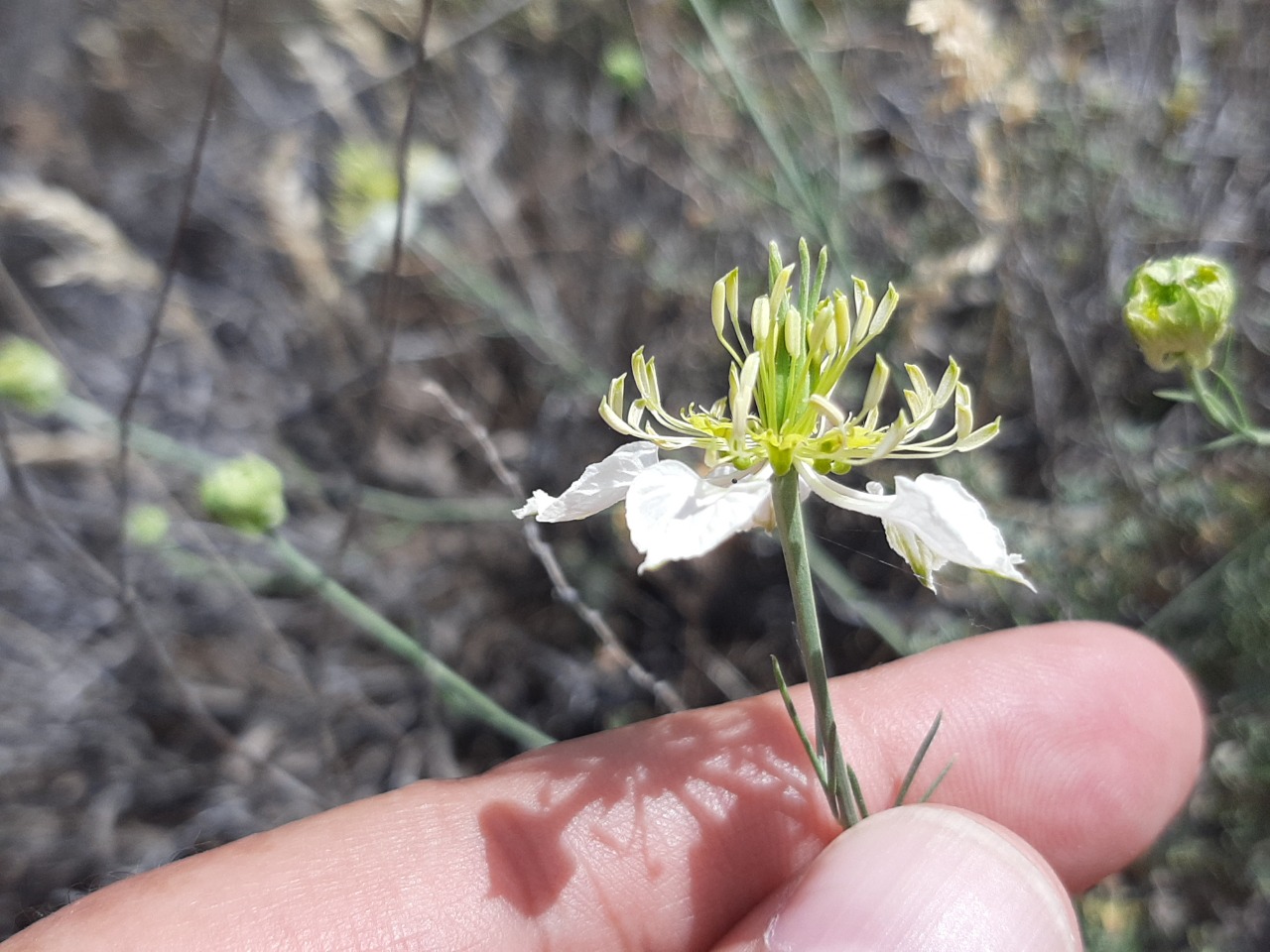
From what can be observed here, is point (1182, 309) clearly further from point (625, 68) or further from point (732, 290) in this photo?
point (625, 68)

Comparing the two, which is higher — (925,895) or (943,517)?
(943,517)

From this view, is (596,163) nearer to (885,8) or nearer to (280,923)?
(885,8)

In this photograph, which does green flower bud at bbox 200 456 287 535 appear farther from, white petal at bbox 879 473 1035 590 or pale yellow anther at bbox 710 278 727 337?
white petal at bbox 879 473 1035 590

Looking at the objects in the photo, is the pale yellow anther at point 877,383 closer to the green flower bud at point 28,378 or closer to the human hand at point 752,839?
the human hand at point 752,839

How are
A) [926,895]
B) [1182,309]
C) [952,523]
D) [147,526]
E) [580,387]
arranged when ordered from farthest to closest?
[580,387] → [147,526] → [1182,309] → [926,895] → [952,523]

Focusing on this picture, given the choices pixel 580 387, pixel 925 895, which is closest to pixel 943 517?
pixel 925 895

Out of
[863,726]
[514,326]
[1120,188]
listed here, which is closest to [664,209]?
[514,326]
